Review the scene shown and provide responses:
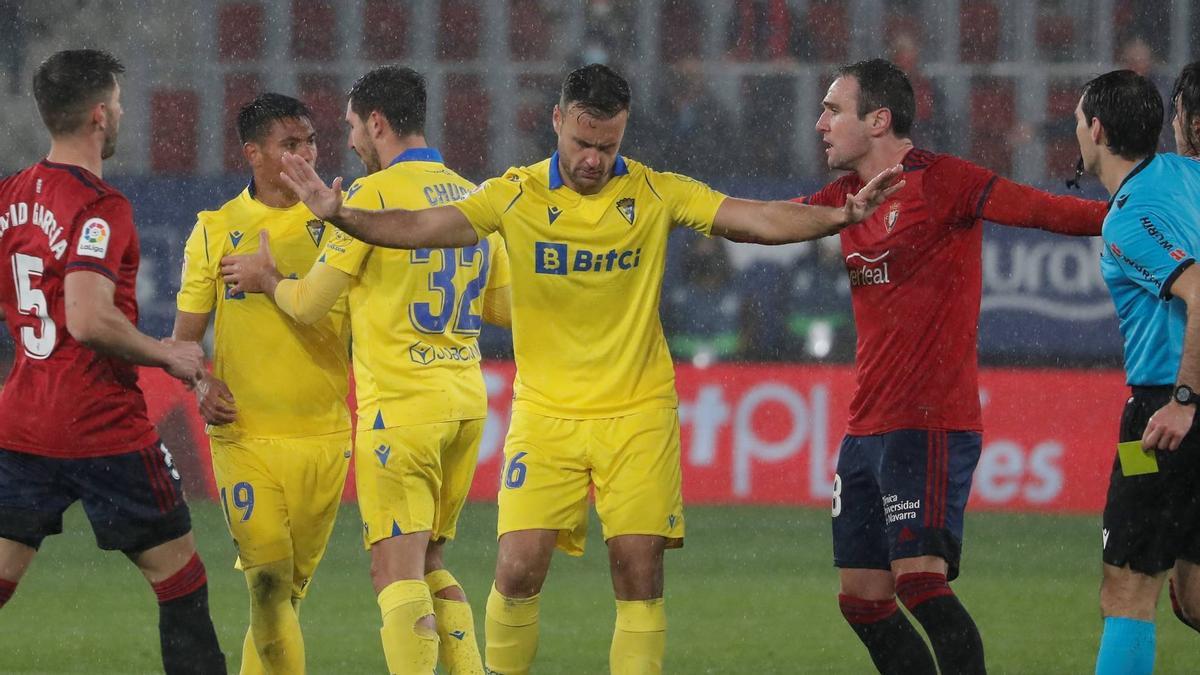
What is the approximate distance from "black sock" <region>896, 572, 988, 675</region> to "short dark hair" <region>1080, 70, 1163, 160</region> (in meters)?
1.34

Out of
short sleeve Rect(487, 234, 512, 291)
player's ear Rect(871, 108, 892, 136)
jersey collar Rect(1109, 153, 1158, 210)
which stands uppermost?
player's ear Rect(871, 108, 892, 136)

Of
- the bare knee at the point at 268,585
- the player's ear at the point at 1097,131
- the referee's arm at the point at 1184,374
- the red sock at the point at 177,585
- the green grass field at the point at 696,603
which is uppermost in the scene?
the player's ear at the point at 1097,131

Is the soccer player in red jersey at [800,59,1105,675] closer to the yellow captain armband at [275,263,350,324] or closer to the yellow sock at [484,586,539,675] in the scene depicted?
the yellow sock at [484,586,539,675]

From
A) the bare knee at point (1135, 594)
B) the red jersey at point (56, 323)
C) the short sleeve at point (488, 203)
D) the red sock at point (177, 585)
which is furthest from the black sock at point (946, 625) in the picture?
the red jersey at point (56, 323)

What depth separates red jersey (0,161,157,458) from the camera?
15.7 feet

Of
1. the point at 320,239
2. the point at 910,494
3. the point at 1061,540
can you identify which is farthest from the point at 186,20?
the point at 910,494

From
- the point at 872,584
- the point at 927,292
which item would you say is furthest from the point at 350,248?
the point at 872,584

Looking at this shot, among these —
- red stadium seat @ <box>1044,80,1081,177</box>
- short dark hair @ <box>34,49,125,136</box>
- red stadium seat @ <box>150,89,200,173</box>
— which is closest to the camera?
short dark hair @ <box>34,49,125,136</box>

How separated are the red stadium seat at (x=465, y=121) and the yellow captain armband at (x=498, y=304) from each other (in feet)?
27.4

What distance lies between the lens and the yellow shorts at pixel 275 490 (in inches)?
211

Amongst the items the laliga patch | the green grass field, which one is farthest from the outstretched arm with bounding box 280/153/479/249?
the green grass field

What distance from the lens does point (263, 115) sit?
5.43 m

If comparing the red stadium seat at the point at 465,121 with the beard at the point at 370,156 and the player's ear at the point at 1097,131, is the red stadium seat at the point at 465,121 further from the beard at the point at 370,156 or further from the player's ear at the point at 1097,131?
the player's ear at the point at 1097,131

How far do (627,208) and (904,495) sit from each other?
1148mm
